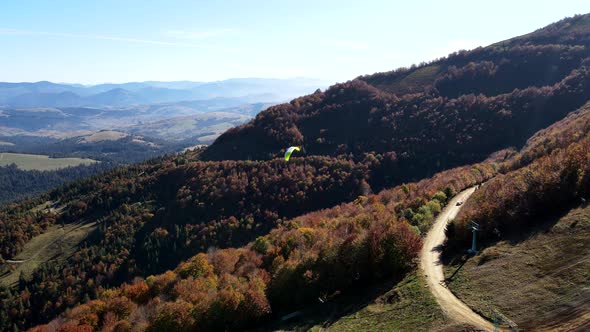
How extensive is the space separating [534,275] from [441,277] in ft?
32.9

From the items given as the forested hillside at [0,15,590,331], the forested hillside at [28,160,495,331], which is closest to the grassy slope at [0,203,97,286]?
the forested hillside at [0,15,590,331]

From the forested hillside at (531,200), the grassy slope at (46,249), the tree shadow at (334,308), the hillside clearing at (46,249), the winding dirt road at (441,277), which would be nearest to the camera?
the winding dirt road at (441,277)

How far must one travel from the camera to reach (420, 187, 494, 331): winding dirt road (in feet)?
120

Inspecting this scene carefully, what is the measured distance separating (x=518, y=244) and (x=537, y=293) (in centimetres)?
1050

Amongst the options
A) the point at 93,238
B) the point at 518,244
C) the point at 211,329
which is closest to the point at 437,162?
the point at 518,244

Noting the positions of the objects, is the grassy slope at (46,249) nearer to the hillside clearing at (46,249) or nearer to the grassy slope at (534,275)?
the hillside clearing at (46,249)

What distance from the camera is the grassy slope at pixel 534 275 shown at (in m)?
34.0

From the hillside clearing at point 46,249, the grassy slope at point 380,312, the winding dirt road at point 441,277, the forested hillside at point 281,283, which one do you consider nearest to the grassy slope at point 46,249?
the hillside clearing at point 46,249

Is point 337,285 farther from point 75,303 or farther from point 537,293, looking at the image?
point 75,303

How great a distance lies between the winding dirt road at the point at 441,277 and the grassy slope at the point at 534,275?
930mm

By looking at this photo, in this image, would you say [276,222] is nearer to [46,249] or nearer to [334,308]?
[334,308]

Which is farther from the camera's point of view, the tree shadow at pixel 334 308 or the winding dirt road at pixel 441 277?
the tree shadow at pixel 334 308

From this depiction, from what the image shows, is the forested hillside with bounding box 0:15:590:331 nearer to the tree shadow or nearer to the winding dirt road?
the tree shadow

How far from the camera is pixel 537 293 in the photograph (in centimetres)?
3603
